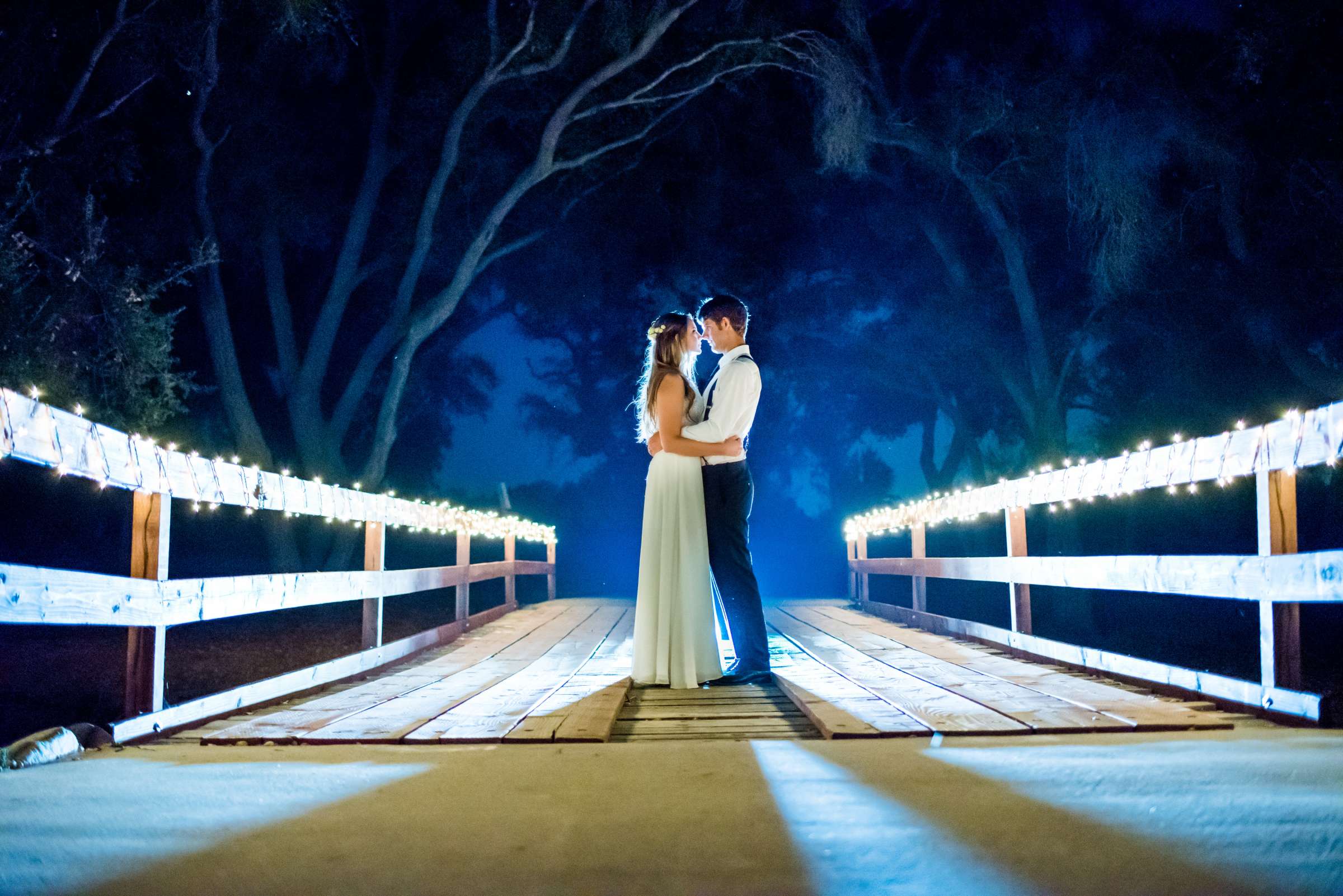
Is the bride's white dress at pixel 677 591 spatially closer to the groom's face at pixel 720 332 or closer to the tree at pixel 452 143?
the groom's face at pixel 720 332

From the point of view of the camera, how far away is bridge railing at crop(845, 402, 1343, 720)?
10.1 ft

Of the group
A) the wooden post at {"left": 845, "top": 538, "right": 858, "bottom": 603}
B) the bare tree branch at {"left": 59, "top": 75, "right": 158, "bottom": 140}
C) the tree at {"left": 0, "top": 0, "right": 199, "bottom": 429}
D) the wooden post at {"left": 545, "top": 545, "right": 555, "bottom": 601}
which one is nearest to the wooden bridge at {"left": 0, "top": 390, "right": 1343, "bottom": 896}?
the tree at {"left": 0, "top": 0, "right": 199, "bottom": 429}

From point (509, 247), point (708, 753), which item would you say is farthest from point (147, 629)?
point (509, 247)

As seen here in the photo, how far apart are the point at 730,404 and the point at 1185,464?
1.88 metres

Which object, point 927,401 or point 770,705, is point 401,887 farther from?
point 927,401

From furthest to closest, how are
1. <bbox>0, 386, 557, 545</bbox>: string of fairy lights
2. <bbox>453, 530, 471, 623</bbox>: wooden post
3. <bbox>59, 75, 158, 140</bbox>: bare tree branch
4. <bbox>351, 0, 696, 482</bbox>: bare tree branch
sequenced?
<bbox>351, 0, 696, 482</bbox>: bare tree branch, <bbox>59, 75, 158, 140</bbox>: bare tree branch, <bbox>453, 530, 471, 623</bbox>: wooden post, <bbox>0, 386, 557, 545</bbox>: string of fairy lights

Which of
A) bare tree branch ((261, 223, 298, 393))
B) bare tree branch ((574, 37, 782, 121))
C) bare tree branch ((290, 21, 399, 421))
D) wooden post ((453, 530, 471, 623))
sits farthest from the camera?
bare tree branch ((261, 223, 298, 393))

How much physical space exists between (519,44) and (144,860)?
1115 centimetres

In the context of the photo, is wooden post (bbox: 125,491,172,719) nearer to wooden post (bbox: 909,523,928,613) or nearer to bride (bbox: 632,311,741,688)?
bride (bbox: 632,311,741,688)

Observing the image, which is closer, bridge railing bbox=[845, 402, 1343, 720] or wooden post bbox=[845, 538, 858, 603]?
bridge railing bbox=[845, 402, 1343, 720]

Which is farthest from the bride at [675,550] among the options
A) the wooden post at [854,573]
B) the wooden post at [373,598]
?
the wooden post at [854,573]

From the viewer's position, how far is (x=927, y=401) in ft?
61.9

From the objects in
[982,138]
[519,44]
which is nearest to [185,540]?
[519,44]

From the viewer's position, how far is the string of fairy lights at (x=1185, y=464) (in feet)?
10.1
